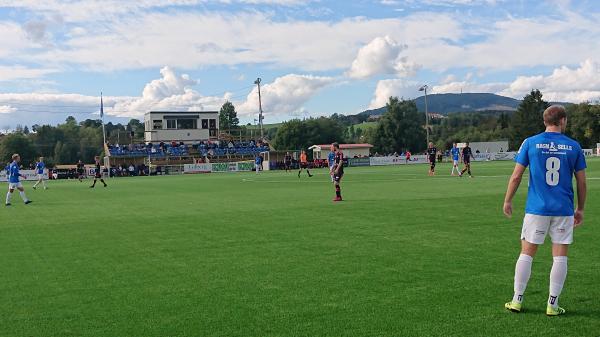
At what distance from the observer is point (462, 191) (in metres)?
20.4

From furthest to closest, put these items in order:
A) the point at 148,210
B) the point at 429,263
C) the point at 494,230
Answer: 1. the point at 148,210
2. the point at 494,230
3. the point at 429,263

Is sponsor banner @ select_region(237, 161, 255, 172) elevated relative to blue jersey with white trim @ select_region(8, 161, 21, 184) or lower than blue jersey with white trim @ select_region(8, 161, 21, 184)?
lower

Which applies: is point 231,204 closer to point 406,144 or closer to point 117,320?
point 117,320

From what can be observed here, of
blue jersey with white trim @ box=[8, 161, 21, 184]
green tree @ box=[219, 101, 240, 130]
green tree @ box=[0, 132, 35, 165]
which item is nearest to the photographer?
blue jersey with white trim @ box=[8, 161, 21, 184]

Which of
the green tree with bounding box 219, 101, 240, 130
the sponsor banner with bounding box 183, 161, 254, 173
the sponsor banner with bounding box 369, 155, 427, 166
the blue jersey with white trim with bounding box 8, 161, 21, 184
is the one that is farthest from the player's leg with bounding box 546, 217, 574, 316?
the green tree with bounding box 219, 101, 240, 130

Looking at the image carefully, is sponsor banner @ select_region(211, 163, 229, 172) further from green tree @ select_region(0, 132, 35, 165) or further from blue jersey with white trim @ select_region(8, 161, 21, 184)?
green tree @ select_region(0, 132, 35, 165)

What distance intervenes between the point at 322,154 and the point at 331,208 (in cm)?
6748

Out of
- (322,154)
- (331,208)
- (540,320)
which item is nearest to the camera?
(540,320)

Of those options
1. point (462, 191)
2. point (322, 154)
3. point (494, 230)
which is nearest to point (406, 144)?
point (322, 154)

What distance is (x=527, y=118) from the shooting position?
10650cm

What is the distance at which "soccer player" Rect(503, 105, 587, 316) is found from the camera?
5.49m

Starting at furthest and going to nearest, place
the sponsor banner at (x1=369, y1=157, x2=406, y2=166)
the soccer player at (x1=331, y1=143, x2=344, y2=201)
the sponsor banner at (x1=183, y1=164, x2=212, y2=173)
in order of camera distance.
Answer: the sponsor banner at (x1=369, y1=157, x2=406, y2=166) < the sponsor banner at (x1=183, y1=164, x2=212, y2=173) < the soccer player at (x1=331, y1=143, x2=344, y2=201)

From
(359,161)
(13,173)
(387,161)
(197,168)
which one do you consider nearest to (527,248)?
Result: (13,173)

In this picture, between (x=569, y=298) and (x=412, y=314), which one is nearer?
(x=412, y=314)
